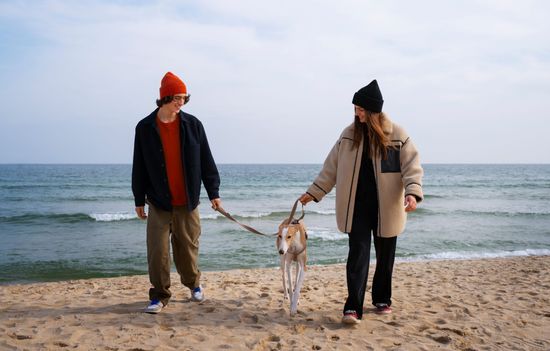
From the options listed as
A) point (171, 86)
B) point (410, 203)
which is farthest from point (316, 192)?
point (171, 86)

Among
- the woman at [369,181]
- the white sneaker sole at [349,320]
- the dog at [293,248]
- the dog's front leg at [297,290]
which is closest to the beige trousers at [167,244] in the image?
the dog at [293,248]

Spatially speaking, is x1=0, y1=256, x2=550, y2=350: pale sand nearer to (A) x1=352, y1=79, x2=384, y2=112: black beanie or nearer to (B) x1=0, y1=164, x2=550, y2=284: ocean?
(A) x1=352, y1=79, x2=384, y2=112: black beanie

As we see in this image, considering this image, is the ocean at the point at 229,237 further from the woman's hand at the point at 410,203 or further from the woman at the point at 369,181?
the woman's hand at the point at 410,203

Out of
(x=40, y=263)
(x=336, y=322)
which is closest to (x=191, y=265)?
(x=336, y=322)

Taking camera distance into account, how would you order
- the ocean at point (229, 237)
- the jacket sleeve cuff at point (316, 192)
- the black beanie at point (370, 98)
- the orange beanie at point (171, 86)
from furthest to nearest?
the ocean at point (229, 237), the jacket sleeve cuff at point (316, 192), the orange beanie at point (171, 86), the black beanie at point (370, 98)

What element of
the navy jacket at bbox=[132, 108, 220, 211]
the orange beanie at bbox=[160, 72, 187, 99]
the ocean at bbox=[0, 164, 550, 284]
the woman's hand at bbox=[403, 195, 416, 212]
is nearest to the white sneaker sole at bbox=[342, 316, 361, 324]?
the woman's hand at bbox=[403, 195, 416, 212]

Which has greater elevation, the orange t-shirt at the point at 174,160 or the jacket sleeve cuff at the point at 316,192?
the orange t-shirt at the point at 174,160

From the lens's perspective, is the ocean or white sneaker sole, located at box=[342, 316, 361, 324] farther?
the ocean

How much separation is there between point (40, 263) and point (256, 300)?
6.62 m

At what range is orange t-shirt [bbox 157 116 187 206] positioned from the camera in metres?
4.55

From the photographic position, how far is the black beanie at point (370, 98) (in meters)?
4.00

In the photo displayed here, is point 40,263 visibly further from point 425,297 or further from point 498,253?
point 498,253

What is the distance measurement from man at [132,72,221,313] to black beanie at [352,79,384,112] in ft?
5.41

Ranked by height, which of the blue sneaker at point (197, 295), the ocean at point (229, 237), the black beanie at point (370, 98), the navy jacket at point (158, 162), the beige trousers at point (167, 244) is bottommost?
the ocean at point (229, 237)
